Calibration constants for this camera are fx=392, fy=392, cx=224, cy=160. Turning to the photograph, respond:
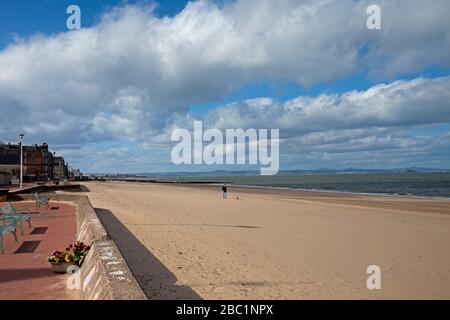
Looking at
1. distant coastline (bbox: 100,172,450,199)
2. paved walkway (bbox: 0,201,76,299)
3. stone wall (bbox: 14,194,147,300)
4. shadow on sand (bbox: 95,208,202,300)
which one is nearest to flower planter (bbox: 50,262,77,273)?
paved walkway (bbox: 0,201,76,299)

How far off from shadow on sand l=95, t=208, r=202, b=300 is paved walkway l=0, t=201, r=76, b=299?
1.20 meters

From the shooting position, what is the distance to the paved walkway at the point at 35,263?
566 cm

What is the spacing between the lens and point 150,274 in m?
7.01

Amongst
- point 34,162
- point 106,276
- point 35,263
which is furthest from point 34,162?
point 106,276

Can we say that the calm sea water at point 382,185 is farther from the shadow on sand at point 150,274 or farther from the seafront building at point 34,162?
the seafront building at point 34,162

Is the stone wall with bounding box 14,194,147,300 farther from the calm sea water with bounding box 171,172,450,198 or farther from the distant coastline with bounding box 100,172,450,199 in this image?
the calm sea water with bounding box 171,172,450,198

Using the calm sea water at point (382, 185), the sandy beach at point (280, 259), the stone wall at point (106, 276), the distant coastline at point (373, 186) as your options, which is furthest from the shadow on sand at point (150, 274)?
the calm sea water at point (382, 185)

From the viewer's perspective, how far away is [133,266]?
748 cm

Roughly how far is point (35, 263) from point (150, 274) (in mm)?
2256

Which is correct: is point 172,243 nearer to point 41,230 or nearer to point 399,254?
point 41,230

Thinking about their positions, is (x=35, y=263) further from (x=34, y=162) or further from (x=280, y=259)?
(x=34, y=162)

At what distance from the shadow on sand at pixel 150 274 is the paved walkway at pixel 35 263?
1.20m
